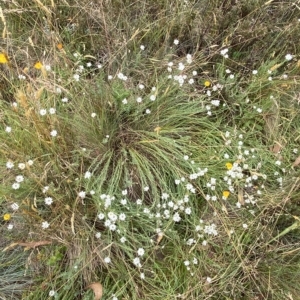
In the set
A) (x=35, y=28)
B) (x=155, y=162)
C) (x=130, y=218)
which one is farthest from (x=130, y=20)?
(x=130, y=218)

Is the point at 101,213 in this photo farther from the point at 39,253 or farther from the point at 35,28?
the point at 35,28

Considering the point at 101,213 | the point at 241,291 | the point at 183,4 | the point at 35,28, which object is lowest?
the point at 241,291

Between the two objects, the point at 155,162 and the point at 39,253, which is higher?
the point at 155,162

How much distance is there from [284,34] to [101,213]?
141 cm

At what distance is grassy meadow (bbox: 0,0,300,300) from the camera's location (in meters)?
1.87

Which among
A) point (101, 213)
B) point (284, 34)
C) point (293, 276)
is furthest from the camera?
point (284, 34)

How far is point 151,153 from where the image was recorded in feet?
6.71

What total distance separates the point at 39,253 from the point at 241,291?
94cm

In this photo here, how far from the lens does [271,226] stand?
6.58 ft

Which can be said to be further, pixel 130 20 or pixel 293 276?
pixel 130 20

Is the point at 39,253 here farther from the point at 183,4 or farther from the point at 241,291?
the point at 183,4

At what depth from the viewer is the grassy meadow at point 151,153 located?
1874mm

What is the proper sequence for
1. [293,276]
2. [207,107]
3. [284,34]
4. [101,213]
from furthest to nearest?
[284,34] → [207,107] → [293,276] → [101,213]

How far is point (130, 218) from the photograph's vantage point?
193 cm
